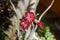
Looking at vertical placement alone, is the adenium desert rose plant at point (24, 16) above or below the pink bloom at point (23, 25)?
above

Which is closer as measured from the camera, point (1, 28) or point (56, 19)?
point (1, 28)

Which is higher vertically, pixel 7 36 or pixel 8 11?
pixel 8 11

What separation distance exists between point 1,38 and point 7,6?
0.23 metres

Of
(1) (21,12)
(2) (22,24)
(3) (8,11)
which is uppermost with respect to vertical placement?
(3) (8,11)

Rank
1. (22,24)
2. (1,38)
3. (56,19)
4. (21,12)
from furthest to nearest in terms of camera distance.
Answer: (56,19) → (1,38) → (21,12) → (22,24)

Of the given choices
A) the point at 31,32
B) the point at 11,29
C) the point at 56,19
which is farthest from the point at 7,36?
the point at 56,19

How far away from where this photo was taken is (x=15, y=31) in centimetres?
119

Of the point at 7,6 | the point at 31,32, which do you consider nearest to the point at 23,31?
the point at 31,32

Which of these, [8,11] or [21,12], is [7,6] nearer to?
[8,11]

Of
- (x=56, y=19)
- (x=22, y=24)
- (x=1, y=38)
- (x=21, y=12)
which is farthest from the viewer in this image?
(x=56, y=19)

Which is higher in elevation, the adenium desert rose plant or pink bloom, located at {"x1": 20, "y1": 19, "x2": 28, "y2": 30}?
the adenium desert rose plant

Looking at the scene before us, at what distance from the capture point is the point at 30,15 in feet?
3.52

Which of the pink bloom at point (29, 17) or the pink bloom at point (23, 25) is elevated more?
the pink bloom at point (29, 17)

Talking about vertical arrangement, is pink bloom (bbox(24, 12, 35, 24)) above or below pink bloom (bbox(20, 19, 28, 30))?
above
